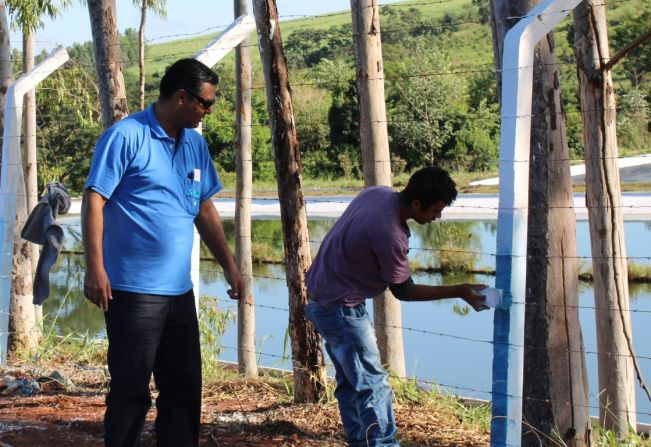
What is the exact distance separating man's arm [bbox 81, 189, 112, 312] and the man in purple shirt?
95cm

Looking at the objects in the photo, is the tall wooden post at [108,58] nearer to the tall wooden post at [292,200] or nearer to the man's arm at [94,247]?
the tall wooden post at [292,200]

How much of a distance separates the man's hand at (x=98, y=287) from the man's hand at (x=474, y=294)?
145cm

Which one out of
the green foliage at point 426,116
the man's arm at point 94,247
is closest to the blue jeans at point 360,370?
the man's arm at point 94,247

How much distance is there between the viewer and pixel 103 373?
736 centimetres

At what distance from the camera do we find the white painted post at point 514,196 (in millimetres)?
4121

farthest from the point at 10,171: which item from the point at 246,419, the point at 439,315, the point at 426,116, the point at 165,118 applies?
the point at 426,116

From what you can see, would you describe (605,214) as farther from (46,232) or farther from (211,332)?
(46,232)

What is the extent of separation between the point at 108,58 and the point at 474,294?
407cm

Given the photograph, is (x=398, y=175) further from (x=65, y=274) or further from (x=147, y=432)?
(x=147, y=432)

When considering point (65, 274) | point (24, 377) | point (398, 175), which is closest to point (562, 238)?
point (24, 377)

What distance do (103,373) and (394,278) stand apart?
3.66 m

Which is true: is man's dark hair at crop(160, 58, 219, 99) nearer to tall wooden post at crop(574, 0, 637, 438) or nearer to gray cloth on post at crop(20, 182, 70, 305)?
gray cloth on post at crop(20, 182, 70, 305)

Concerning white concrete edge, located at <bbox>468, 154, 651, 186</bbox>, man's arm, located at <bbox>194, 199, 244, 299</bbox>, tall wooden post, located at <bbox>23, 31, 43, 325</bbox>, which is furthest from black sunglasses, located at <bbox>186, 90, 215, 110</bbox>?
white concrete edge, located at <bbox>468, 154, 651, 186</bbox>

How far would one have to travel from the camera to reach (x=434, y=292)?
4.39 meters
